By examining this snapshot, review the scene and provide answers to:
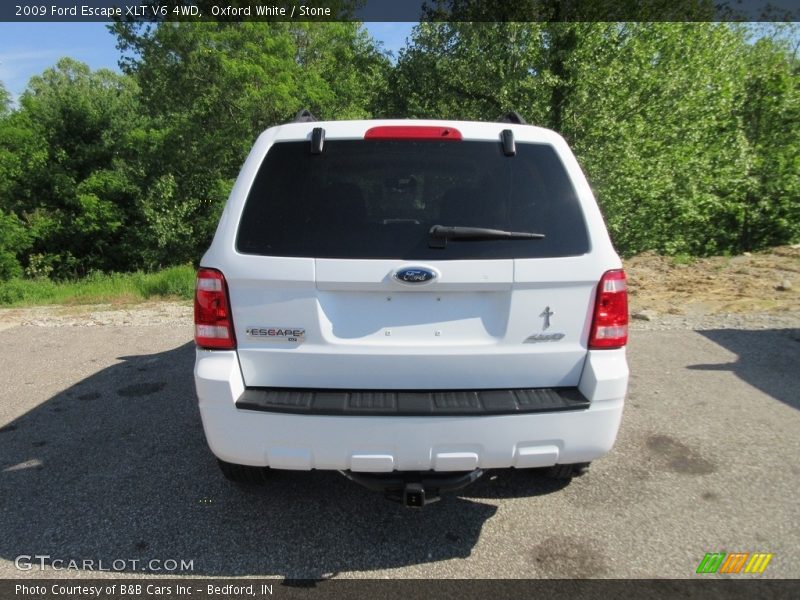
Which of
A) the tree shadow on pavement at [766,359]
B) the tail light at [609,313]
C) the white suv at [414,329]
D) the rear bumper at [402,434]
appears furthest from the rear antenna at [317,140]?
the tree shadow on pavement at [766,359]

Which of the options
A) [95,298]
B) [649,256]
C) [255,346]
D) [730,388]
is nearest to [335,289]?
[255,346]

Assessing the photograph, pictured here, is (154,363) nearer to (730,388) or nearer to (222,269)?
(222,269)

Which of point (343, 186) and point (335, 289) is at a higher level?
point (343, 186)

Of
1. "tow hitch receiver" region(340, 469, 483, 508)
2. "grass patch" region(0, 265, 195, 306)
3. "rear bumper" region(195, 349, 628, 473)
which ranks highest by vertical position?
"rear bumper" region(195, 349, 628, 473)

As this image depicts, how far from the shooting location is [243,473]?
9.89 feet

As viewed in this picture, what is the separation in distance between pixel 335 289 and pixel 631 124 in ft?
44.7

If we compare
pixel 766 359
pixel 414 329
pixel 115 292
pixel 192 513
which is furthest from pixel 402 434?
pixel 115 292

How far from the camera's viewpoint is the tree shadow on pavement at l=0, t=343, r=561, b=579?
2736mm

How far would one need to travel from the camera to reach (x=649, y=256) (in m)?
13.4

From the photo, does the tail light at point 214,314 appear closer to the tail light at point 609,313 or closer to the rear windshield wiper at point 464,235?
the rear windshield wiper at point 464,235

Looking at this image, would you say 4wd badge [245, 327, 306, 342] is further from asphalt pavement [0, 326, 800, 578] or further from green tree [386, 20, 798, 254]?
green tree [386, 20, 798, 254]

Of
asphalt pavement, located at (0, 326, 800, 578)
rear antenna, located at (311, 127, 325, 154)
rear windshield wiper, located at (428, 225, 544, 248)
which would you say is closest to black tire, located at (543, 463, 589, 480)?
asphalt pavement, located at (0, 326, 800, 578)

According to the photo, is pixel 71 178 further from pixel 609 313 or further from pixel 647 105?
pixel 609 313

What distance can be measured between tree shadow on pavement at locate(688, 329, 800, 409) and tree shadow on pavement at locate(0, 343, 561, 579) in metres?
2.93
